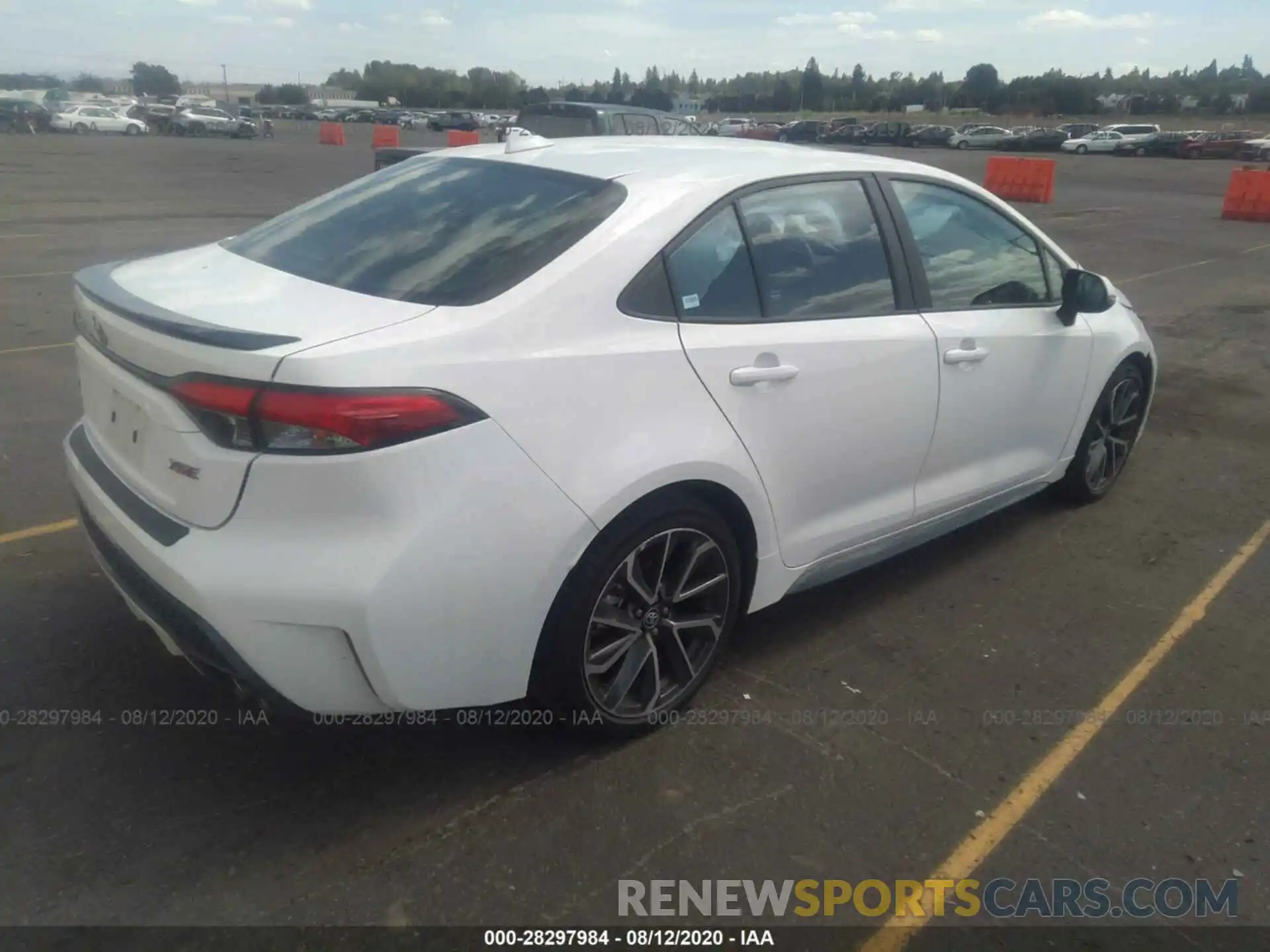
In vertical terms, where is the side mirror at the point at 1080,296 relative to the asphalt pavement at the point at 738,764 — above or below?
above

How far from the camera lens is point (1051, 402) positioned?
4.48 metres

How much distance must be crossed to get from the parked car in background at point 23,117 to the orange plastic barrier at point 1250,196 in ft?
147

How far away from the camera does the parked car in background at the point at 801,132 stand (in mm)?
55291

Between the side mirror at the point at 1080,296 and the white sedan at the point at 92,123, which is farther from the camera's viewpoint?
the white sedan at the point at 92,123

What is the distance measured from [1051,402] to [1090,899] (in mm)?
2380

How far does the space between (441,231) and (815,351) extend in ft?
4.05

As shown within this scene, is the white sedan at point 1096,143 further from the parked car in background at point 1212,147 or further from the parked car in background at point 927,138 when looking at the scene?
the parked car in background at point 927,138

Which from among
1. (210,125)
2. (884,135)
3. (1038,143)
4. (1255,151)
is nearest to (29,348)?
(210,125)

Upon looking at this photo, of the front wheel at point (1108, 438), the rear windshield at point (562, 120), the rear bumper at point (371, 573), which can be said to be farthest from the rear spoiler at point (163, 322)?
the rear windshield at point (562, 120)

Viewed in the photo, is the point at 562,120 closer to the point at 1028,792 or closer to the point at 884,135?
the point at 1028,792

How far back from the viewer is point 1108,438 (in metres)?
5.15

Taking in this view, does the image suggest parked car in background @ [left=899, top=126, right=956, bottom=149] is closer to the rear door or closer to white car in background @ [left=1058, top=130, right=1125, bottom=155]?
white car in background @ [left=1058, top=130, right=1125, bottom=155]

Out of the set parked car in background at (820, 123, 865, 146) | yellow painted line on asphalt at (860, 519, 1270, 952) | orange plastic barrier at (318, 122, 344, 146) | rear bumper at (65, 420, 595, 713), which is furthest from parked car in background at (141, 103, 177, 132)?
yellow painted line on asphalt at (860, 519, 1270, 952)

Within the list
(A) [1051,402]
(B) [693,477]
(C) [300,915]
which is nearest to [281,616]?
(C) [300,915]
